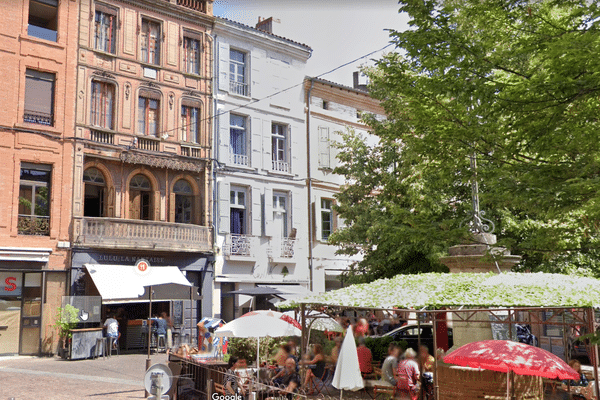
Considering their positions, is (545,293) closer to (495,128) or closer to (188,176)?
(495,128)

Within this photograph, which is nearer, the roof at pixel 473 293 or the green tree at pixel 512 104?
the green tree at pixel 512 104

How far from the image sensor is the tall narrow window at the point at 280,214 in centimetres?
2880

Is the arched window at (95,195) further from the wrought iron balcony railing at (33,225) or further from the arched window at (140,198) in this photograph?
the wrought iron balcony railing at (33,225)

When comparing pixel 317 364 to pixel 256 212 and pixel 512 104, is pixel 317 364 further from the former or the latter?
pixel 256 212

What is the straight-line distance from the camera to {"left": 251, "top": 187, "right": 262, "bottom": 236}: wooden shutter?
27.8 meters

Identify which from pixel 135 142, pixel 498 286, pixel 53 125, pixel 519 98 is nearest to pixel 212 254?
pixel 135 142

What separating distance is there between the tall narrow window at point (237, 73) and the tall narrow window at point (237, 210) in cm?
459

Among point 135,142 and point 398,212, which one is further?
point 135,142

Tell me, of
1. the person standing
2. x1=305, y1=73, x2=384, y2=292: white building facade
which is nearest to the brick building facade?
the person standing

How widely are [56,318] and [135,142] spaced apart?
7311 millimetres

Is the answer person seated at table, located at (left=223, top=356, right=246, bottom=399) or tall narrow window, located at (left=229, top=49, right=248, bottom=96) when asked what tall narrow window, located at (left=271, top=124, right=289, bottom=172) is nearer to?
tall narrow window, located at (left=229, top=49, right=248, bottom=96)

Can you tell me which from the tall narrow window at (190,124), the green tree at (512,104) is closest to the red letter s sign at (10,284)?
the tall narrow window at (190,124)

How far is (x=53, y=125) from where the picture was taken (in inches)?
888

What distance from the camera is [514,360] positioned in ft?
27.3
